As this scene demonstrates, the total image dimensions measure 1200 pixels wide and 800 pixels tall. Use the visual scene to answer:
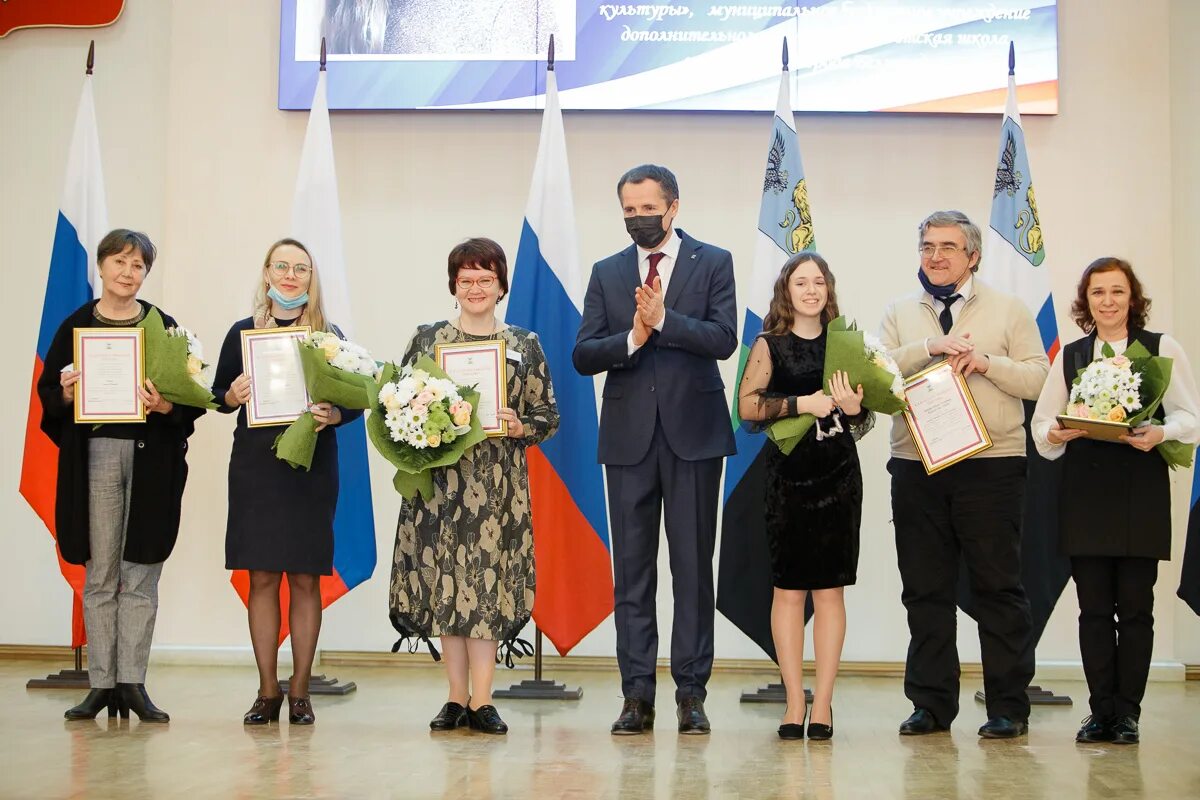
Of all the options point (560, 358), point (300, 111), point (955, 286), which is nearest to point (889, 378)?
point (955, 286)

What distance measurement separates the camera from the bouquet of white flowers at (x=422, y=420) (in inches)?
144

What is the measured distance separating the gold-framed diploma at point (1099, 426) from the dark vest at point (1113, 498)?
0.14m

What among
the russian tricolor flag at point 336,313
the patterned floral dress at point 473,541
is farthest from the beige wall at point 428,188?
the patterned floral dress at point 473,541

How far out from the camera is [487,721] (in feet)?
12.7

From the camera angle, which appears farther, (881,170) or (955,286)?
(881,170)

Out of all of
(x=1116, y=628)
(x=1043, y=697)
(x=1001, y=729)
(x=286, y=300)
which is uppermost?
(x=286, y=300)

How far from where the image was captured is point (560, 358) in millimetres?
4906

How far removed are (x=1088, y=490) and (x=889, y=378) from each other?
0.82 m

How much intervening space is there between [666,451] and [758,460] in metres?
0.95

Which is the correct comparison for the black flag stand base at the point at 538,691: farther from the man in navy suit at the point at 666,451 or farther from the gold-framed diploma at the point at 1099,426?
the gold-framed diploma at the point at 1099,426

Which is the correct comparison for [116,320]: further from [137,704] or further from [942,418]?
[942,418]

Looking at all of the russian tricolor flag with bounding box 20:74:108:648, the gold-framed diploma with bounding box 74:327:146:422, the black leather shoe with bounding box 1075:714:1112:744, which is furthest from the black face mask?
the russian tricolor flag with bounding box 20:74:108:648

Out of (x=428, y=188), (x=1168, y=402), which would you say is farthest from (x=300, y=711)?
(x=1168, y=402)

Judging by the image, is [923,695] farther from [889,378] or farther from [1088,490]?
[889,378]
